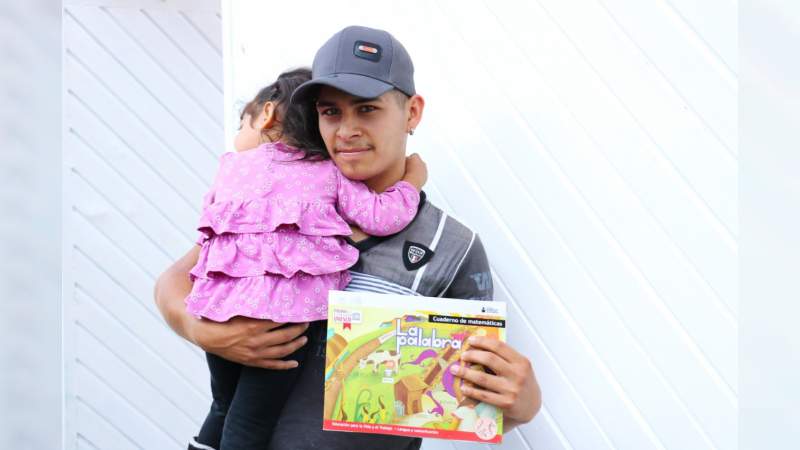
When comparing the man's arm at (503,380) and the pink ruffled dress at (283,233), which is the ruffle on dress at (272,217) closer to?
the pink ruffled dress at (283,233)

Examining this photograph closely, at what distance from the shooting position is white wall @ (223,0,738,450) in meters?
1.66

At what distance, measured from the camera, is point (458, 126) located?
2207mm

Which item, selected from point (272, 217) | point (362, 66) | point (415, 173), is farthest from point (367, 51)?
point (272, 217)

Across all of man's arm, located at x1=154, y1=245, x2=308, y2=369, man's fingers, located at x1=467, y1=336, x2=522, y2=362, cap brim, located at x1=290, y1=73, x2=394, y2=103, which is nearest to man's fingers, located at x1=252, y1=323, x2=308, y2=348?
man's arm, located at x1=154, y1=245, x2=308, y2=369

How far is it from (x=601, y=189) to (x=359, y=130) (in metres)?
0.57

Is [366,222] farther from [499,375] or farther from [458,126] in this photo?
[458,126]

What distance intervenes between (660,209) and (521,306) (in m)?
0.47

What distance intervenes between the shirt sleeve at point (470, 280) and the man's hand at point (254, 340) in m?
0.32

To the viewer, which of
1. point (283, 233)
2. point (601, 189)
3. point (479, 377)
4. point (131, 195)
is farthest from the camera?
point (131, 195)

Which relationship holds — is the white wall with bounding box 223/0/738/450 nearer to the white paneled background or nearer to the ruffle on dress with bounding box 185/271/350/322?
the white paneled background

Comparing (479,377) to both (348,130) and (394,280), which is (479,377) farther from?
(348,130)

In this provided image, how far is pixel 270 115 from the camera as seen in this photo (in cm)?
186

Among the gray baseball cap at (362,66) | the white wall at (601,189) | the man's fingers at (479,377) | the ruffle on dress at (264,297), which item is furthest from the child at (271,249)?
the white wall at (601,189)

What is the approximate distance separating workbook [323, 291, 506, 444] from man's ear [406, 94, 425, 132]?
441 millimetres
